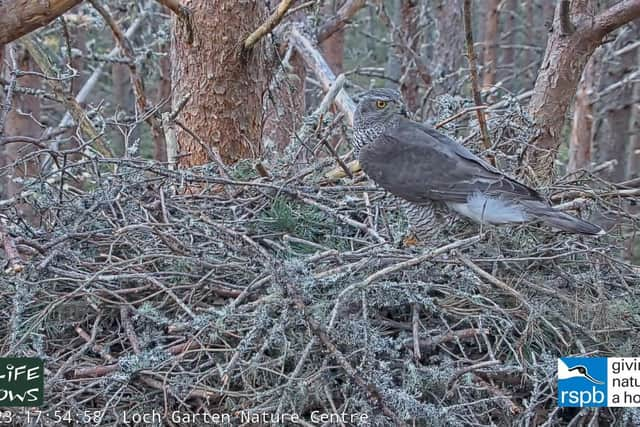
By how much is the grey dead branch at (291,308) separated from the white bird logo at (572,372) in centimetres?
5

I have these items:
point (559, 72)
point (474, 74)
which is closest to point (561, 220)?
point (474, 74)

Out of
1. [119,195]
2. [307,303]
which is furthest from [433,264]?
[119,195]

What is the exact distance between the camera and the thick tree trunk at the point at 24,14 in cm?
212

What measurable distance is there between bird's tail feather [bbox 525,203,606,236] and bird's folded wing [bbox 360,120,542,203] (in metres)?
0.20

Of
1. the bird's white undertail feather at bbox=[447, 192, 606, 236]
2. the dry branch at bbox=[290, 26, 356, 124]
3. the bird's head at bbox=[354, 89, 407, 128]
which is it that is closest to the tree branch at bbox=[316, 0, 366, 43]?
the dry branch at bbox=[290, 26, 356, 124]

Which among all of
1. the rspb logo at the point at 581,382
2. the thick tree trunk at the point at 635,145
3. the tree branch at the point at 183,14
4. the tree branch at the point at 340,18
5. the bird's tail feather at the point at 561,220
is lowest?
the thick tree trunk at the point at 635,145

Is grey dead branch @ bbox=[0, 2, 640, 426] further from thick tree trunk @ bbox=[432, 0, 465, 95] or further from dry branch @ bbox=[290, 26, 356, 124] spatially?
thick tree trunk @ bbox=[432, 0, 465, 95]

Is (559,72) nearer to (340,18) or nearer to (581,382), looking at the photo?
(581,382)

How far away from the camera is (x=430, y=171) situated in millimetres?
3424

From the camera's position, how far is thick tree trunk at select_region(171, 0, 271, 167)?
3938 mm

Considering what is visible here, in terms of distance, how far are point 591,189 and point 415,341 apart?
4.62ft

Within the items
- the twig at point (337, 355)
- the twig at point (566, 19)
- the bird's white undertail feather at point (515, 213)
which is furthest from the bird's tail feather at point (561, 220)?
the twig at point (337, 355)

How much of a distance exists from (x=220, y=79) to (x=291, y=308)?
2.00 meters

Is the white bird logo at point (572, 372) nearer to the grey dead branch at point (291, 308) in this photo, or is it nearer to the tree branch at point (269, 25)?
the grey dead branch at point (291, 308)
